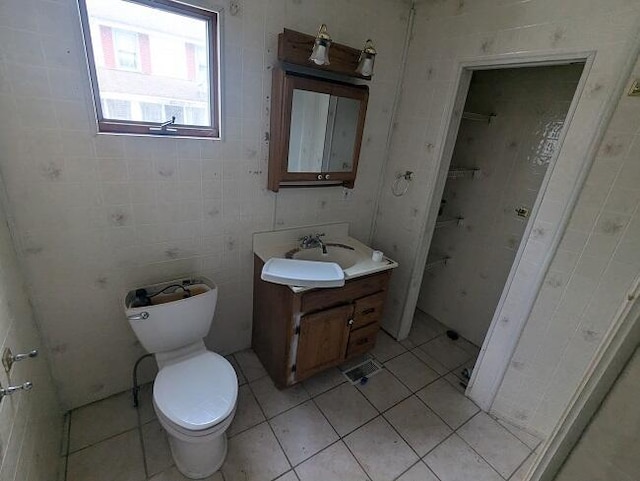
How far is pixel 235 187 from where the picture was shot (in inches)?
65.7

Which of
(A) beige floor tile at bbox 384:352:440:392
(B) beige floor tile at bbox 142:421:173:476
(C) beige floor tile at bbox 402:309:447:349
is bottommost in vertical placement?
(B) beige floor tile at bbox 142:421:173:476

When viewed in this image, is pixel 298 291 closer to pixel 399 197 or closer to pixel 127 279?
pixel 127 279

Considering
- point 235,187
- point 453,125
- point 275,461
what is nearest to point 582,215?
point 453,125

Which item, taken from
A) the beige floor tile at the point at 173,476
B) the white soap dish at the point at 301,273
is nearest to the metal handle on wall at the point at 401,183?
the white soap dish at the point at 301,273

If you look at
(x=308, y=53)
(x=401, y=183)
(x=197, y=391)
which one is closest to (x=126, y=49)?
(x=308, y=53)

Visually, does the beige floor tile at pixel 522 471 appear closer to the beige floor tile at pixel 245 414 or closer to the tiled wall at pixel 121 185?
the beige floor tile at pixel 245 414

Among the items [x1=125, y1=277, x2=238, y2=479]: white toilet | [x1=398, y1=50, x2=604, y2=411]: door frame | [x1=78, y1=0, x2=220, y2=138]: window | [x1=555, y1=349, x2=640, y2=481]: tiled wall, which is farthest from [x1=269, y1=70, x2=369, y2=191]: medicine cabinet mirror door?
[x1=555, y1=349, x2=640, y2=481]: tiled wall

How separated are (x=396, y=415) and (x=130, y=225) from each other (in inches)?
71.1

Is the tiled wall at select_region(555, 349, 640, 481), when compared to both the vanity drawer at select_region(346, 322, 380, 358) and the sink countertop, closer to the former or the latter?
the sink countertop

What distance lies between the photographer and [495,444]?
1649 millimetres

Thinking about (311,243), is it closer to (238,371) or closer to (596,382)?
(238,371)

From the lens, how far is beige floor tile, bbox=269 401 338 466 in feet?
4.99

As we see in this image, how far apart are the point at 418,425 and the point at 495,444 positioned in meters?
0.42

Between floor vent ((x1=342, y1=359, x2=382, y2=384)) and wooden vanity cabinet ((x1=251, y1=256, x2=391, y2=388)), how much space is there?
0.53 ft
